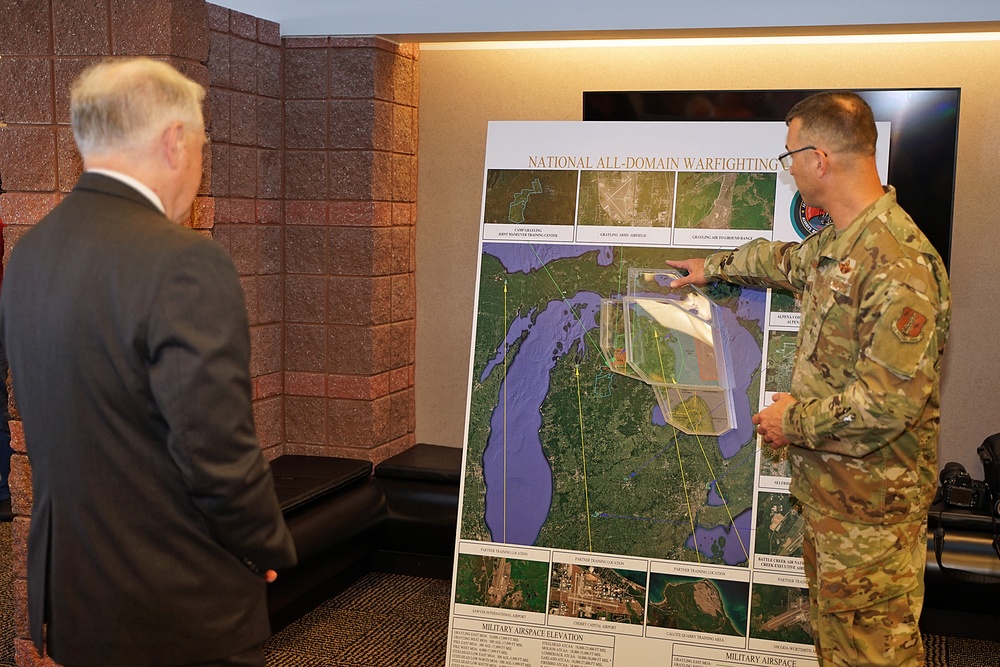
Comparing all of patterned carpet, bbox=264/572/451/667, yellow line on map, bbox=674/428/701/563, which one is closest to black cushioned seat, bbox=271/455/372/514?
patterned carpet, bbox=264/572/451/667

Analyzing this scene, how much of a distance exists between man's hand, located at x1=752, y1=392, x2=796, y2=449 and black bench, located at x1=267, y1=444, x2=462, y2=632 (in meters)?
1.70

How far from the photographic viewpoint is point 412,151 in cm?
399

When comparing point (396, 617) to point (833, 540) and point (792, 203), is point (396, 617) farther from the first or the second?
point (792, 203)

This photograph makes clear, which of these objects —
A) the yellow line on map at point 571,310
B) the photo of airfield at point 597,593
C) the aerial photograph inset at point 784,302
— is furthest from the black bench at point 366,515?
the aerial photograph inset at point 784,302

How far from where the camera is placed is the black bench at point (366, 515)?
3.40m

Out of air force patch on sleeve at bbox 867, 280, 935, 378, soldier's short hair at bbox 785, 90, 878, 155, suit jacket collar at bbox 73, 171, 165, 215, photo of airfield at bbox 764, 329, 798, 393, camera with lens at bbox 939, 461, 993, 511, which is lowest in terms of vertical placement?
camera with lens at bbox 939, 461, 993, 511

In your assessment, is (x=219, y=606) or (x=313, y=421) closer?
(x=219, y=606)

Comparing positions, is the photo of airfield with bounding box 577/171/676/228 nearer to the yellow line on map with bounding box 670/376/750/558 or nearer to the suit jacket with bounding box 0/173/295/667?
the yellow line on map with bounding box 670/376/750/558

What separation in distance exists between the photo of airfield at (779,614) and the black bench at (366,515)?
1493 mm

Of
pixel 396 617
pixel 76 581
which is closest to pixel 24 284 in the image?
pixel 76 581

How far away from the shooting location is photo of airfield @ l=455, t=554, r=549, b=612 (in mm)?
2631

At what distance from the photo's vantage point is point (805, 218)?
254cm

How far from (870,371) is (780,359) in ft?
1.60

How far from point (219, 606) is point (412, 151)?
8.88 feet
